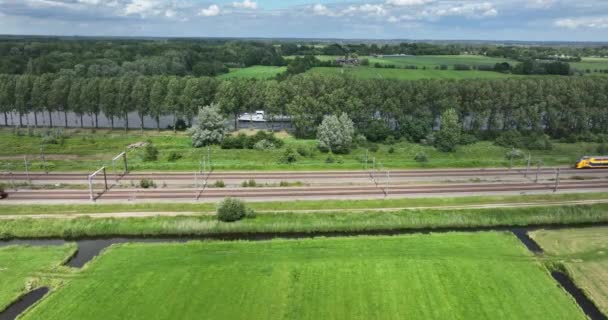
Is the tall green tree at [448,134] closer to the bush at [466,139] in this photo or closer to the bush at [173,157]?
the bush at [466,139]

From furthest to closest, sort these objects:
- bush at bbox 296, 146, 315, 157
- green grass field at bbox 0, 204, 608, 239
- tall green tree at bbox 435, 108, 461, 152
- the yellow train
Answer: tall green tree at bbox 435, 108, 461, 152, bush at bbox 296, 146, 315, 157, the yellow train, green grass field at bbox 0, 204, 608, 239

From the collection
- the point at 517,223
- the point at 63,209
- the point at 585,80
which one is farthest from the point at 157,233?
the point at 585,80

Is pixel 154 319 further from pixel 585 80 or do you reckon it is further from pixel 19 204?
pixel 585 80

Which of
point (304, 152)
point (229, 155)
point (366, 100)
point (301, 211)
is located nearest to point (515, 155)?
point (366, 100)

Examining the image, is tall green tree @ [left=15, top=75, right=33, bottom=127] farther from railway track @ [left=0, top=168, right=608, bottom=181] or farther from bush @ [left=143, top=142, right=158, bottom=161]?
bush @ [left=143, top=142, right=158, bottom=161]

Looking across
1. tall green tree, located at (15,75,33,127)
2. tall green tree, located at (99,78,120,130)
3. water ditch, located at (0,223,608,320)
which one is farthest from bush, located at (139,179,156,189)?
tall green tree, located at (15,75,33,127)

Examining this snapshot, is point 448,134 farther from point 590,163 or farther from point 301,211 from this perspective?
point 301,211

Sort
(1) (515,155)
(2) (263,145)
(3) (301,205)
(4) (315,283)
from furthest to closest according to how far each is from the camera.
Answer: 1. (2) (263,145)
2. (1) (515,155)
3. (3) (301,205)
4. (4) (315,283)
